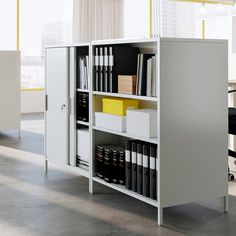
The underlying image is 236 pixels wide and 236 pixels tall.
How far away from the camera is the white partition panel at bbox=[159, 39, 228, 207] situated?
3.29 metres

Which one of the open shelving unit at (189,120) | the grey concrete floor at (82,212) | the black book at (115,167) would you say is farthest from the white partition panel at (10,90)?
the open shelving unit at (189,120)

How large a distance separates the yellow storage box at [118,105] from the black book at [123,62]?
0.10 m

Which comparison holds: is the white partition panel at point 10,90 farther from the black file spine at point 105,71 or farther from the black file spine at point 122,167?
the black file spine at point 122,167

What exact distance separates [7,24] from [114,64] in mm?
7700

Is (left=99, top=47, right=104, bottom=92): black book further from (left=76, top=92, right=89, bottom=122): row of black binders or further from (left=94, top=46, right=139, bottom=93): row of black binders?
(left=76, top=92, right=89, bottom=122): row of black binders

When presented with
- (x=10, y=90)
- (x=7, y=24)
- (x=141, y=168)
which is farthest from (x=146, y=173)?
(x=7, y=24)

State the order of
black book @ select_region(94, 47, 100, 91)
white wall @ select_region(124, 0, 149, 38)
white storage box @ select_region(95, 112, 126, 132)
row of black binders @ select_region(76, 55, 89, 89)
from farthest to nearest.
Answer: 1. white wall @ select_region(124, 0, 149, 38)
2. row of black binders @ select_region(76, 55, 89, 89)
3. black book @ select_region(94, 47, 100, 91)
4. white storage box @ select_region(95, 112, 126, 132)

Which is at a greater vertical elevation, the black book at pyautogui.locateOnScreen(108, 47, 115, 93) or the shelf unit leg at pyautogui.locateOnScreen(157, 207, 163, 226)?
the black book at pyautogui.locateOnScreen(108, 47, 115, 93)

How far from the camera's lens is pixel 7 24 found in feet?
35.9

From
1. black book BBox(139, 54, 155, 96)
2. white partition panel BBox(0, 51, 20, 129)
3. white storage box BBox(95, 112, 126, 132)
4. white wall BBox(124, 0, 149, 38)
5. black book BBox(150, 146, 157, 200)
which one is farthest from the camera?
white wall BBox(124, 0, 149, 38)

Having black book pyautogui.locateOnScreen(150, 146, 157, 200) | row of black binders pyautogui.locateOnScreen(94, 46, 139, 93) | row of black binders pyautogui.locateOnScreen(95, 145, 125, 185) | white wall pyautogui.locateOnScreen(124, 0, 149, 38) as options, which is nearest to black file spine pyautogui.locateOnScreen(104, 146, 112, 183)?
row of black binders pyautogui.locateOnScreen(95, 145, 125, 185)

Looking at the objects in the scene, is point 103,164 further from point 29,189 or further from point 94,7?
point 94,7

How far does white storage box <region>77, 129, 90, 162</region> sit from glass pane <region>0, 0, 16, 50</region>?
7.18m

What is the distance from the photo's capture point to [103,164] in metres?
4.05
